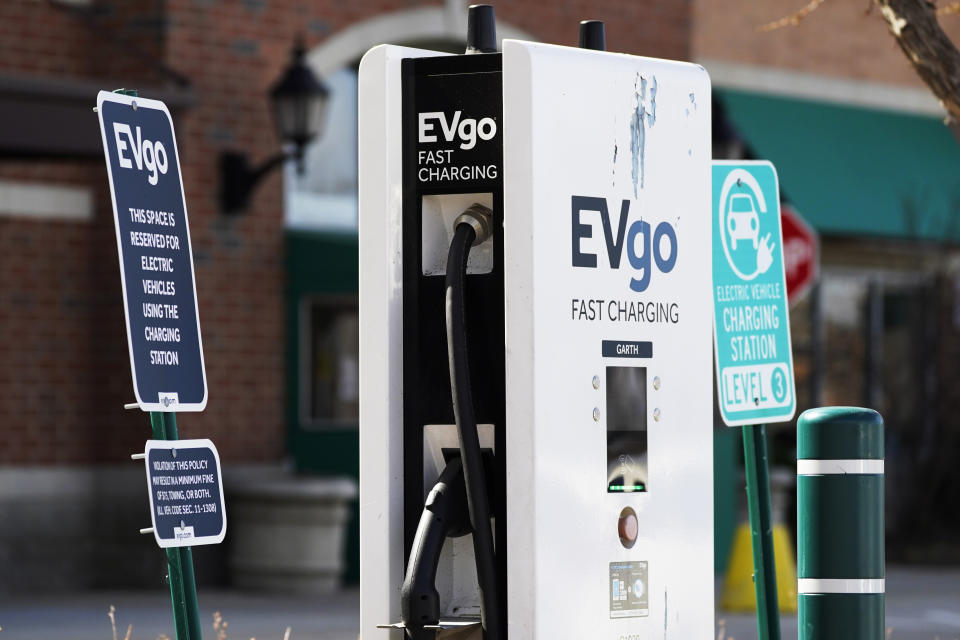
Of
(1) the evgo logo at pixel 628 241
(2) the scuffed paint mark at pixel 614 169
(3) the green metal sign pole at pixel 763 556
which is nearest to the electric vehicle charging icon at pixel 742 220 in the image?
(3) the green metal sign pole at pixel 763 556

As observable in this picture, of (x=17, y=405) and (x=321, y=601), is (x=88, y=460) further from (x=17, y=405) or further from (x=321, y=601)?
(x=321, y=601)

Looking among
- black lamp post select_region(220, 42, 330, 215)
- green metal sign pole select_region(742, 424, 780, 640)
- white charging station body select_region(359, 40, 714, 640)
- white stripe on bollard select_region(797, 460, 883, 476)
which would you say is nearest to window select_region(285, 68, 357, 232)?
black lamp post select_region(220, 42, 330, 215)

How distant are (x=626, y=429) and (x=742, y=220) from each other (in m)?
2.02

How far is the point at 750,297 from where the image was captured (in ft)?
22.5

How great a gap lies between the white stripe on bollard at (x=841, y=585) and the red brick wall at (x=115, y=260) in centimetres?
874

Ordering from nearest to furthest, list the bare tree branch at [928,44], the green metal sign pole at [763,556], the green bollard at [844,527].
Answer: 1. the green bollard at [844,527]
2. the green metal sign pole at [763,556]
3. the bare tree branch at [928,44]

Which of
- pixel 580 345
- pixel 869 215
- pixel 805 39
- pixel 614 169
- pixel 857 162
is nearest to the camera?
pixel 580 345

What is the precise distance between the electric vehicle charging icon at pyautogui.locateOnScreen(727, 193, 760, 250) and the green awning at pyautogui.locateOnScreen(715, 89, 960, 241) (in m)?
11.2

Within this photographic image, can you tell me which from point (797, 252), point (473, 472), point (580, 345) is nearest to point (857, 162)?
point (797, 252)

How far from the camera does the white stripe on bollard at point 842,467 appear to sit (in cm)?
547

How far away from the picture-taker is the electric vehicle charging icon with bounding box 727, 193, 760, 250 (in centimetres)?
680

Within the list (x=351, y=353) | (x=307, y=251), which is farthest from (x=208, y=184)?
(x=351, y=353)

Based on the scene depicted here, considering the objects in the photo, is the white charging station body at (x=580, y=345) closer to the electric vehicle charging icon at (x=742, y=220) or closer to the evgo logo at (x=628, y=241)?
the evgo logo at (x=628, y=241)

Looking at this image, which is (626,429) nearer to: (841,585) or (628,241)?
(628,241)
